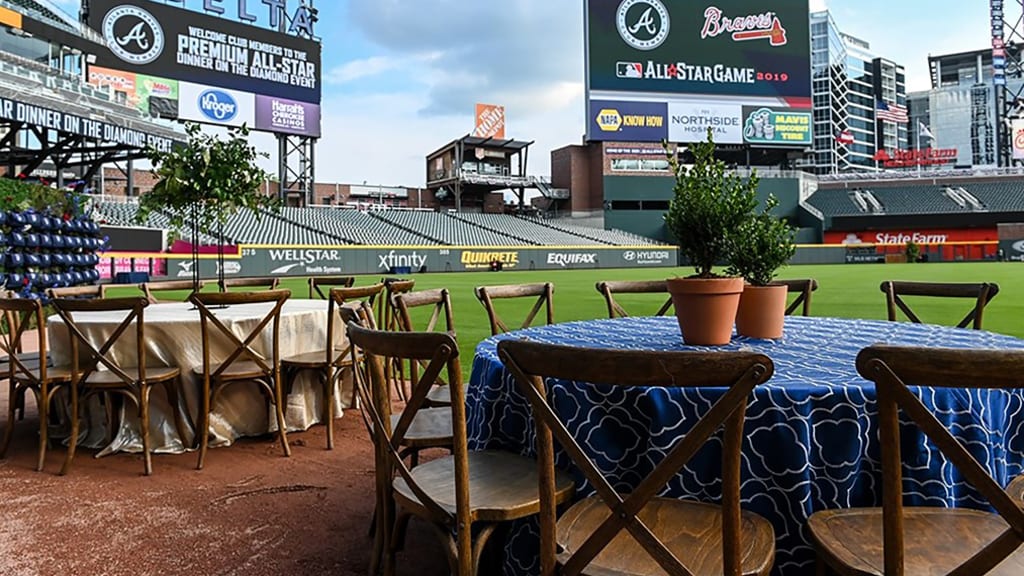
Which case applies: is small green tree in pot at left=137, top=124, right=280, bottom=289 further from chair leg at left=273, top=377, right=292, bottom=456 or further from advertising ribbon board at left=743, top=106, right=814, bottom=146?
advertising ribbon board at left=743, top=106, right=814, bottom=146

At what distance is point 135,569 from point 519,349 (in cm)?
205

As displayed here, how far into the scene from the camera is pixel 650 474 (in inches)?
56.2

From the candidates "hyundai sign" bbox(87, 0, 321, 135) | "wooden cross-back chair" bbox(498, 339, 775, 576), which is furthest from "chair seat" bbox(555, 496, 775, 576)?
"hyundai sign" bbox(87, 0, 321, 135)

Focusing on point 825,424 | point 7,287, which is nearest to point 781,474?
point 825,424

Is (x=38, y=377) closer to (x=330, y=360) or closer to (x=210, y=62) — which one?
(x=330, y=360)

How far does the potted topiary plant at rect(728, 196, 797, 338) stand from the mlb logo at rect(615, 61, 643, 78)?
149 feet

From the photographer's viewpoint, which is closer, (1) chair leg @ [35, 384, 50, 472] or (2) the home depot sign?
(1) chair leg @ [35, 384, 50, 472]

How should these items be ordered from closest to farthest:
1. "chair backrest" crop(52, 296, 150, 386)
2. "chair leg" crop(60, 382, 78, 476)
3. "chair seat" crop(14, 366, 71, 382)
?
"chair backrest" crop(52, 296, 150, 386) < "chair leg" crop(60, 382, 78, 476) < "chair seat" crop(14, 366, 71, 382)

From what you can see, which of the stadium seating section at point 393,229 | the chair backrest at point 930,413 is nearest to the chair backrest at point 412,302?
the chair backrest at point 930,413

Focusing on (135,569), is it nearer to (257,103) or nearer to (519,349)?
(519,349)

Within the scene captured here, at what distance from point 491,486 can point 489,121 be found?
5395cm

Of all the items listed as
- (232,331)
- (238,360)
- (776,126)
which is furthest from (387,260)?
(776,126)

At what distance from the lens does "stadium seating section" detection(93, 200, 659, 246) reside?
3075cm

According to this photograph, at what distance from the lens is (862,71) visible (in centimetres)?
10256
